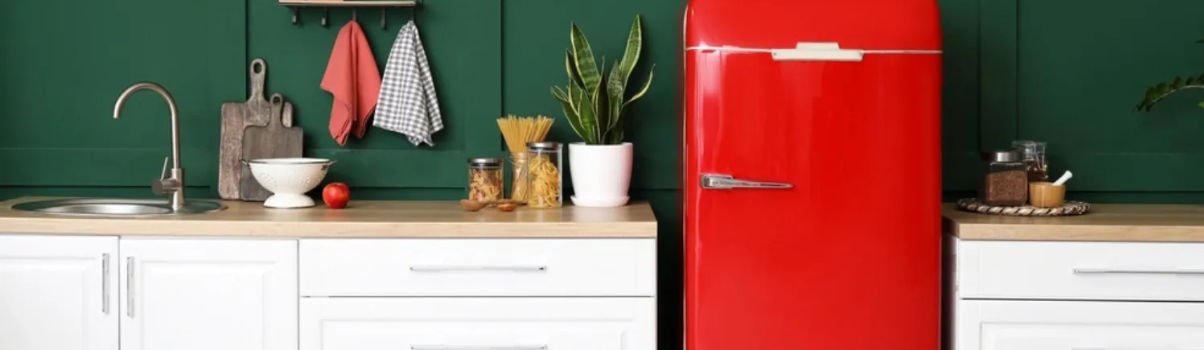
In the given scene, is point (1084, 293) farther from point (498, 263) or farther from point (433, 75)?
point (433, 75)

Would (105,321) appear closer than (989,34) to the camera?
Yes

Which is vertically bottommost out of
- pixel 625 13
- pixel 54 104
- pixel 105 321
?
pixel 105 321

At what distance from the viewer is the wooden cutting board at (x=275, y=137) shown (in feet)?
11.0

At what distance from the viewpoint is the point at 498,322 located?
2752 mm

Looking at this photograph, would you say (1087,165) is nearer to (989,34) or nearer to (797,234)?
(989,34)

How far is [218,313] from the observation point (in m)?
2.78

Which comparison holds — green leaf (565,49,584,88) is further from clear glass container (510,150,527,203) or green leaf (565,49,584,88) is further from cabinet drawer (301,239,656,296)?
cabinet drawer (301,239,656,296)

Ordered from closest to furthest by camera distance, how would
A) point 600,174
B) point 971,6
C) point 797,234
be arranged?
1. point 797,234
2. point 600,174
3. point 971,6

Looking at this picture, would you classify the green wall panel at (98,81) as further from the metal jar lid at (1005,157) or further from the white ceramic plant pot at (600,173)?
the metal jar lid at (1005,157)

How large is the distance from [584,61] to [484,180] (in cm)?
40

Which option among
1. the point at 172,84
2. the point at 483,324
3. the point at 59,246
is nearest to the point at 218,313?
the point at 59,246

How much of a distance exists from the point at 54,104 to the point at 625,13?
5.30 feet

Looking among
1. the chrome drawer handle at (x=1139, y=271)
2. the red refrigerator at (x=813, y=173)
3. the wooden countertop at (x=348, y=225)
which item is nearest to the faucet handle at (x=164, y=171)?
the wooden countertop at (x=348, y=225)

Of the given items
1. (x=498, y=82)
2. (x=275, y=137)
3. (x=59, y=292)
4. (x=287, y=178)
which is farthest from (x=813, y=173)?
(x=59, y=292)
